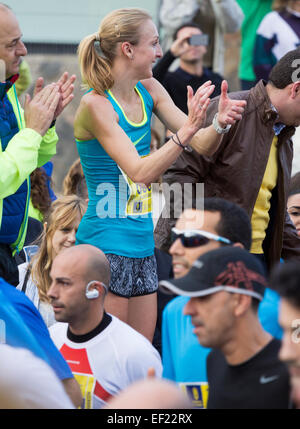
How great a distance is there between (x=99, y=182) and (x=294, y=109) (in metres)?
1.11

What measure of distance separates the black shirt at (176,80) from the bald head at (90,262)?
119 inches

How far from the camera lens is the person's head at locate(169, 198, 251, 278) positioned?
3283 mm

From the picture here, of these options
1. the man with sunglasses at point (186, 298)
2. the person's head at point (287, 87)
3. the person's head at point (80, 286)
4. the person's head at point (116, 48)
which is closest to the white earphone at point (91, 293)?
the person's head at point (80, 286)

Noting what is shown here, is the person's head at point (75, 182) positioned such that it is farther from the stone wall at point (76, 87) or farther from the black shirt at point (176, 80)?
the stone wall at point (76, 87)

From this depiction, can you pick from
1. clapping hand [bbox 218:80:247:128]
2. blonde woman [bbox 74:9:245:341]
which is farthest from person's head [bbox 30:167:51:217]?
clapping hand [bbox 218:80:247:128]

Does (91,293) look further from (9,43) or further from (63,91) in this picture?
(9,43)

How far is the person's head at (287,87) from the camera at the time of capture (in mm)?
4078

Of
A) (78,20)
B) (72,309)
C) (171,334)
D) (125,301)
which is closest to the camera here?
(171,334)

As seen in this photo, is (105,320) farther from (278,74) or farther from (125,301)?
(278,74)

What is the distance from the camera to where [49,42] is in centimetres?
819

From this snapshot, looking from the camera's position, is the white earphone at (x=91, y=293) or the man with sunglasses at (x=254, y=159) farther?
the man with sunglasses at (x=254, y=159)

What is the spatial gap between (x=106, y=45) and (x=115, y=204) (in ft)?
2.49

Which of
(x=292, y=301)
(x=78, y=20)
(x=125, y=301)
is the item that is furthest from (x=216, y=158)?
(x=78, y=20)

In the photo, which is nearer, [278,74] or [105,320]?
[105,320]
